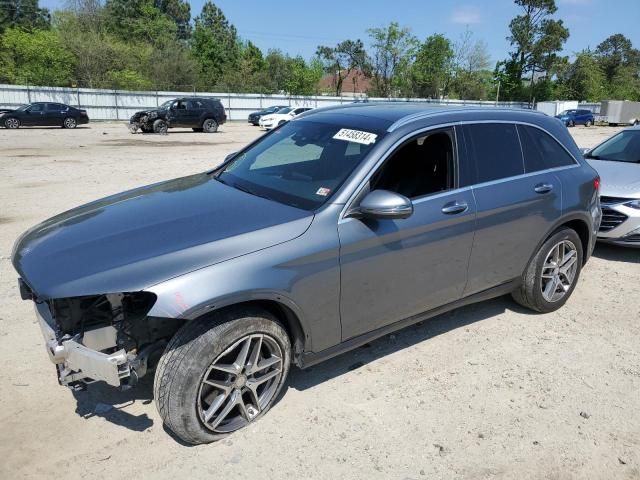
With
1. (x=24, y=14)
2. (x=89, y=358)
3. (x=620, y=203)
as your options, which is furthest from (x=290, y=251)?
(x=24, y=14)

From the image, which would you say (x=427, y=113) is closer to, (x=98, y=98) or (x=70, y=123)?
(x=70, y=123)

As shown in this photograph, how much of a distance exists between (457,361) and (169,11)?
103 meters

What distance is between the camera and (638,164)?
7.20m

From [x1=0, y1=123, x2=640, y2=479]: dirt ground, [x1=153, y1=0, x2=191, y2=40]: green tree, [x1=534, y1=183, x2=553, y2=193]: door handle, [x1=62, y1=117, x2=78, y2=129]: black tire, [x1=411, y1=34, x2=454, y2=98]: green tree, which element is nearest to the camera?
[x1=0, y1=123, x2=640, y2=479]: dirt ground

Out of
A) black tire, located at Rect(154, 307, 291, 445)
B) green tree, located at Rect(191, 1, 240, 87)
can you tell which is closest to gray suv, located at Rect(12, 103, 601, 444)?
black tire, located at Rect(154, 307, 291, 445)

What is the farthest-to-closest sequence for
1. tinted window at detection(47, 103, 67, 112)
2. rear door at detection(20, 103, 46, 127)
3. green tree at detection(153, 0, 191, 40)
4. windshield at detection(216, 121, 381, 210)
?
1. green tree at detection(153, 0, 191, 40)
2. tinted window at detection(47, 103, 67, 112)
3. rear door at detection(20, 103, 46, 127)
4. windshield at detection(216, 121, 381, 210)

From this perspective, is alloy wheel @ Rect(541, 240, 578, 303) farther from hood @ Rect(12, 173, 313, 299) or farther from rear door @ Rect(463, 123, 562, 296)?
hood @ Rect(12, 173, 313, 299)

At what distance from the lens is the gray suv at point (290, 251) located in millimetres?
2732

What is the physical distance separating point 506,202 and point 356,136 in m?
1.34

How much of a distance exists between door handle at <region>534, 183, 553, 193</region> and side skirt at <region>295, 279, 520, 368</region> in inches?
31.0

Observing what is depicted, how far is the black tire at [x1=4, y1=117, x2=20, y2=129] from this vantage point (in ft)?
88.3

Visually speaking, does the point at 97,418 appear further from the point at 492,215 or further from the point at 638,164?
the point at 638,164

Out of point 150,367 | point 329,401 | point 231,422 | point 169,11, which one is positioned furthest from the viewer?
point 169,11

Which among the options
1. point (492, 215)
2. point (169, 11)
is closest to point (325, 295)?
point (492, 215)
